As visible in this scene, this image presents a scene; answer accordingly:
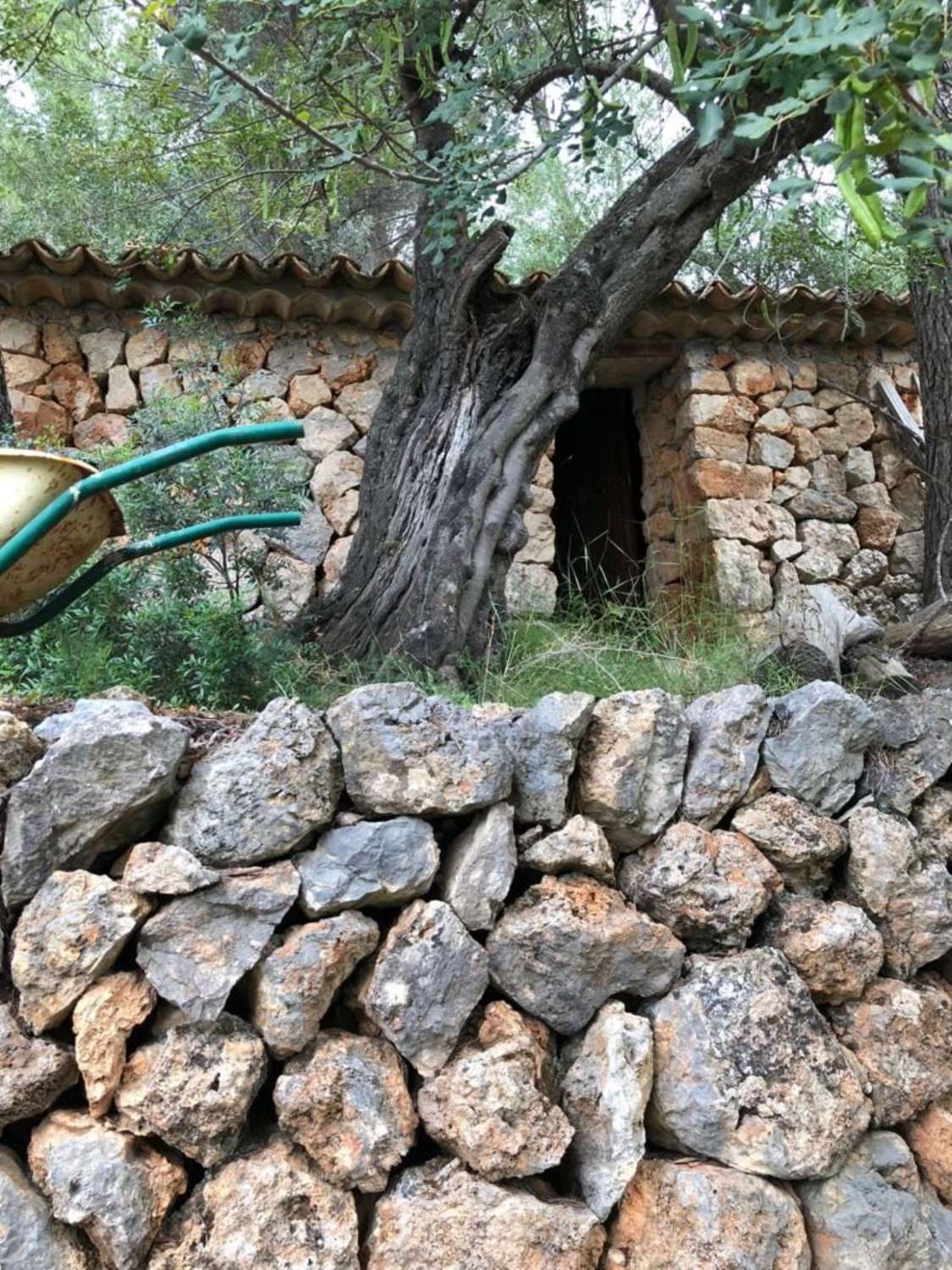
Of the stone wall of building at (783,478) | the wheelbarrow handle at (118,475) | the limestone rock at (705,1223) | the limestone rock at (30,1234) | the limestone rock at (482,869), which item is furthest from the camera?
A: the stone wall of building at (783,478)

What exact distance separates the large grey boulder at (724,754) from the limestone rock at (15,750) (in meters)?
1.48

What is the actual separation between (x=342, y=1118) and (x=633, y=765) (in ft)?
3.26

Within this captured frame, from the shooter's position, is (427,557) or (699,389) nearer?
(427,557)

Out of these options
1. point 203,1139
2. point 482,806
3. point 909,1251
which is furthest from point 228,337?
point 909,1251

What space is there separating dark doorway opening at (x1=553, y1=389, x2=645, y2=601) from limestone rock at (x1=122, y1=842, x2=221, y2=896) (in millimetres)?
3858

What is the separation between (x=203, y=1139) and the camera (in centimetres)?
202

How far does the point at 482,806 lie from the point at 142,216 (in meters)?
6.10

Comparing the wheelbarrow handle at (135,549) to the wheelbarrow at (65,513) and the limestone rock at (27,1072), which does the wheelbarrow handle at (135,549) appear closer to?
the wheelbarrow at (65,513)

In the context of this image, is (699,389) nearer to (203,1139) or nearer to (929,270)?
(929,270)

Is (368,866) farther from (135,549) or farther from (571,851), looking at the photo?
(135,549)

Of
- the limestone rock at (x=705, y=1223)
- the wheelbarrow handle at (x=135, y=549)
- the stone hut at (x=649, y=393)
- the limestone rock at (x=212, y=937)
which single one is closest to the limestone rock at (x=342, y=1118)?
the limestone rock at (x=212, y=937)

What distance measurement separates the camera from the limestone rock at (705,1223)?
84.8 inches

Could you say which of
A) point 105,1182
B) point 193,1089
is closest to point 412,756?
point 193,1089

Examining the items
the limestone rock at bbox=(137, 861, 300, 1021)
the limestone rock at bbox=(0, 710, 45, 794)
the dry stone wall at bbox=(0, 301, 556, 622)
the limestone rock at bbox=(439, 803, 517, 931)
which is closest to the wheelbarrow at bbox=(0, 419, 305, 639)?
the limestone rock at bbox=(0, 710, 45, 794)
